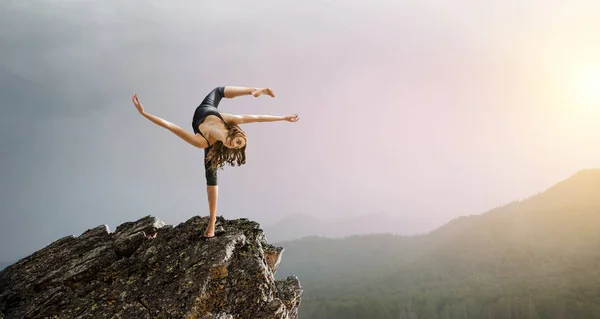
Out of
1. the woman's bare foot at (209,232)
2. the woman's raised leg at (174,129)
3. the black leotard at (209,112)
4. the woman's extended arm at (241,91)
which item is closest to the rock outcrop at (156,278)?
the woman's bare foot at (209,232)

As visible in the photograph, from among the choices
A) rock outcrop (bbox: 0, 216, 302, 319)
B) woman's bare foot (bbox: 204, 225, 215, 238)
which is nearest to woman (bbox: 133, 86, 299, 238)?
woman's bare foot (bbox: 204, 225, 215, 238)

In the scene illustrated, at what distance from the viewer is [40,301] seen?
58.0 ft

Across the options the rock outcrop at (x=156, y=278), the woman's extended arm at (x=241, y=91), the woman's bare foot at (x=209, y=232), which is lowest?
the rock outcrop at (x=156, y=278)

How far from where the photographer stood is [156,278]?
17.2 m

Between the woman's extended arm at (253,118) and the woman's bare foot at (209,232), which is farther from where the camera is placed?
the woman's bare foot at (209,232)

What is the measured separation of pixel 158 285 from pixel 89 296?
3.17 m

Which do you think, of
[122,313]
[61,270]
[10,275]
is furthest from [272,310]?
[10,275]

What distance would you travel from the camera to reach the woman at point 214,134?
16.3m

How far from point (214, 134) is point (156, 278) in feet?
21.6

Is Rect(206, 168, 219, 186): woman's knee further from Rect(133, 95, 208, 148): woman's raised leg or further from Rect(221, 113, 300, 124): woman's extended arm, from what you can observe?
Rect(221, 113, 300, 124): woman's extended arm

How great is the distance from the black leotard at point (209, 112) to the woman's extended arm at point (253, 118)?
34 centimetres

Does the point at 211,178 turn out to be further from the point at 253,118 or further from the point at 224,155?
the point at 253,118

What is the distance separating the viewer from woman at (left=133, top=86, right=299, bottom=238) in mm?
16328

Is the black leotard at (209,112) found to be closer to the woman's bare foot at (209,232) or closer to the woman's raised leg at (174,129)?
the woman's raised leg at (174,129)
